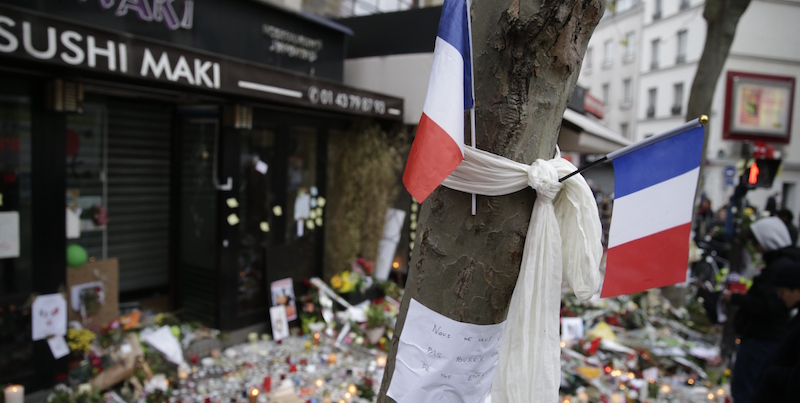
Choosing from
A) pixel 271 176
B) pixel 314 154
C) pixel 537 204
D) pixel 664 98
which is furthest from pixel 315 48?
pixel 664 98

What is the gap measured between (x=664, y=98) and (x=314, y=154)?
96.5 ft

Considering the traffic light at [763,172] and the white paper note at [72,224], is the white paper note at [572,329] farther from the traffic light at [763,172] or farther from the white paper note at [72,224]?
the white paper note at [72,224]

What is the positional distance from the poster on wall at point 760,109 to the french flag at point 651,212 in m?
23.1

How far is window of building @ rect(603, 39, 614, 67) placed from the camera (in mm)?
35434

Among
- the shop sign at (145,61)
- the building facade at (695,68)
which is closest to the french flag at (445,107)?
the shop sign at (145,61)

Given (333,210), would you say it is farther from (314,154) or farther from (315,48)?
(315,48)

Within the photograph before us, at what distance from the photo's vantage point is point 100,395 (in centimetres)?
434

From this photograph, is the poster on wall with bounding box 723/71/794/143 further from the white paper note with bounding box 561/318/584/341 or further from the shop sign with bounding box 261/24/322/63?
the shop sign with bounding box 261/24/322/63

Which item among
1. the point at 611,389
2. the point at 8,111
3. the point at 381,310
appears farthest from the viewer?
the point at 381,310

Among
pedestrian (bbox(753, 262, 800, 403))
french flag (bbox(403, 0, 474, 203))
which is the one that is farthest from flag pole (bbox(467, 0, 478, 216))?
pedestrian (bbox(753, 262, 800, 403))

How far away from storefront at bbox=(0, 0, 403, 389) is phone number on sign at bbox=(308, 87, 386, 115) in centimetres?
2

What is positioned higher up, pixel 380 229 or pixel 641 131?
pixel 641 131

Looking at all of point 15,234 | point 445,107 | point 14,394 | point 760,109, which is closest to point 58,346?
point 14,394

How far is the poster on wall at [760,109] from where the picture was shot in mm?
21344
